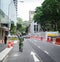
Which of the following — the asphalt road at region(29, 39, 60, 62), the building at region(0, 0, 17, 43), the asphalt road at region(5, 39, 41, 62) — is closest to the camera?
the asphalt road at region(5, 39, 41, 62)

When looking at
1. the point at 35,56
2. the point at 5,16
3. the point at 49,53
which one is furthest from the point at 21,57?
the point at 5,16

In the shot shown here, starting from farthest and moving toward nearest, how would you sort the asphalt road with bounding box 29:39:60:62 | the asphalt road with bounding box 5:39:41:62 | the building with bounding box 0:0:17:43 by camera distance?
the building with bounding box 0:0:17:43 < the asphalt road with bounding box 29:39:60:62 < the asphalt road with bounding box 5:39:41:62

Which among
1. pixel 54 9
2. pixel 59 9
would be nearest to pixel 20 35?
pixel 59 9

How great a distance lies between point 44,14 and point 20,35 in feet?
221

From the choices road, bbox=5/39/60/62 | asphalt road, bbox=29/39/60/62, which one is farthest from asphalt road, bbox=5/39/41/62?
asphalt road, bbox=29/39/60/62

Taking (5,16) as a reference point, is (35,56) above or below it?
below

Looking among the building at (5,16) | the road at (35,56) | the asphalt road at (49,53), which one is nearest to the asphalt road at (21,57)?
the road at (35,56)

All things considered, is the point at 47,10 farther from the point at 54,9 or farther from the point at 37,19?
the point at 37,19

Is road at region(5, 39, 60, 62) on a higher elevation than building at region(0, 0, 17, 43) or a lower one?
lower

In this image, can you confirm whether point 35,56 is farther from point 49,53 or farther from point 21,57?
point 49,53

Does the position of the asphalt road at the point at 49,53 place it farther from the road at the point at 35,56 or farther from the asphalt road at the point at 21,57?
the asphalt road at the point at 21,57

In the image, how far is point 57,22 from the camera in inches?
3757

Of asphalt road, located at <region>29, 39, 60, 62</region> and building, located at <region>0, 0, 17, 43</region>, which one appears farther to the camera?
building, located at <region>0, 0, 17, 43</region>

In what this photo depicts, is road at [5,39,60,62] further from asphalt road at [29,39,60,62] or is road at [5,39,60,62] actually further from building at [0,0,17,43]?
building at [0,0,17,43]
